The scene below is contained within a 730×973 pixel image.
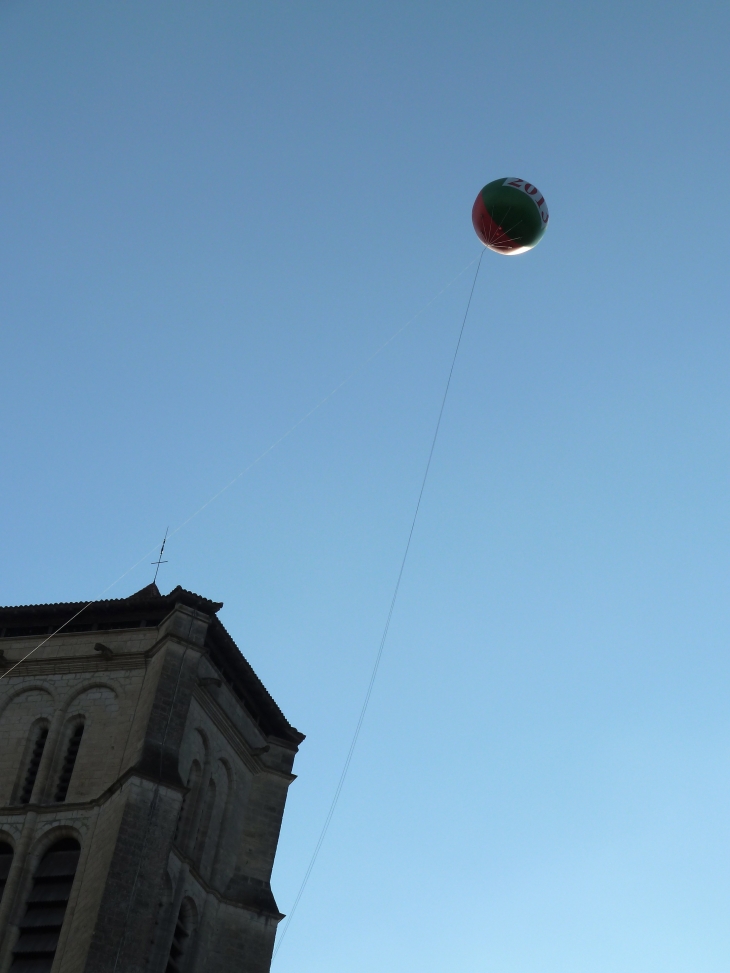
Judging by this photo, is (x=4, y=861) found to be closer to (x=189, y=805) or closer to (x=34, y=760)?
(x=34, y=760)

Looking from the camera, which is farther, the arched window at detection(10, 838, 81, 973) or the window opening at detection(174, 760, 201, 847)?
the window opening at detection(174, 760, 201, 847)

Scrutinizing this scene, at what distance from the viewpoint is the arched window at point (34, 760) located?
36719 mm

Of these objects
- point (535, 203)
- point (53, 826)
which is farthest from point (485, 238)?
point (53, 826)

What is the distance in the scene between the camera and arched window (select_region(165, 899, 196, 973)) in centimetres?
3535

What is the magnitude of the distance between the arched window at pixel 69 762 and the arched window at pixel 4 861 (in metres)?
1.72

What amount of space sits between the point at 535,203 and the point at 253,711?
1798 centimetres

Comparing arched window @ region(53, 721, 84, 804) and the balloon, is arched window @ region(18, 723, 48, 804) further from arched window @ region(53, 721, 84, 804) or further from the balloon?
the balloon

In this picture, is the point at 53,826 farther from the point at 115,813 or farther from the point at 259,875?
the point at 259,875

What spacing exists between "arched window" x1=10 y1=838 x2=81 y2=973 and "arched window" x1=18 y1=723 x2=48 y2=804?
2.02 m

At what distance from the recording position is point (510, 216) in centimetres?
3228

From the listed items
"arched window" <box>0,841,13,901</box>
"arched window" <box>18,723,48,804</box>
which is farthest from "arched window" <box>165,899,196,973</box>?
"arched window" <box>18,723,48,804</box>

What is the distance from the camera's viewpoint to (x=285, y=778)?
134 feet

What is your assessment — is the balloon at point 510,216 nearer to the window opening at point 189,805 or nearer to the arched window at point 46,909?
the window opening at point 189,805

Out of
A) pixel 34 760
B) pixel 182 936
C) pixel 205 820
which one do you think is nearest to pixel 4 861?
pixel 34 760
